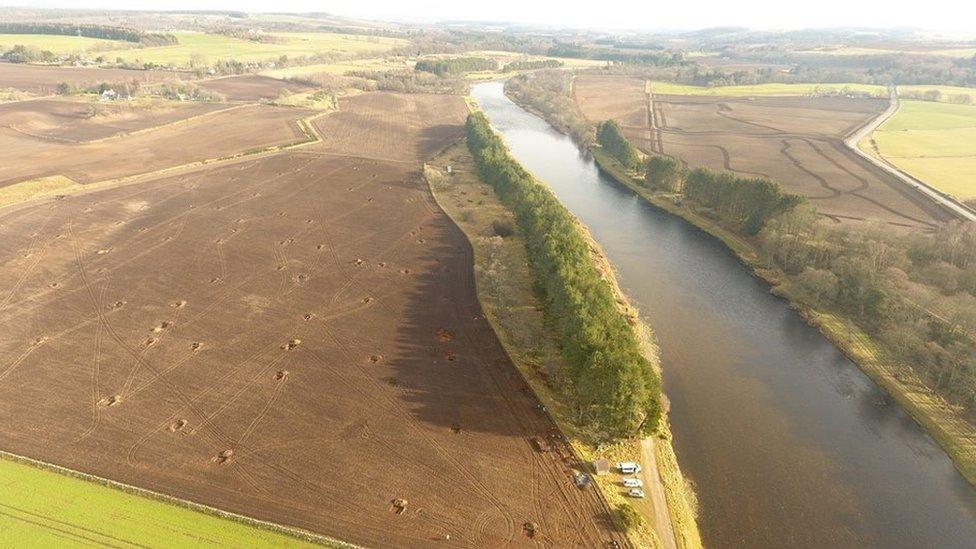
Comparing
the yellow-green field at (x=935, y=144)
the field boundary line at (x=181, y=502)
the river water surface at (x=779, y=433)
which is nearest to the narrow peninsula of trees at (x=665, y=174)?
the river water surface at (x=779, y=433)

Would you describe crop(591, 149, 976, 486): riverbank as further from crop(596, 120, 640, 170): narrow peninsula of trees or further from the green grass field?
the green grass field

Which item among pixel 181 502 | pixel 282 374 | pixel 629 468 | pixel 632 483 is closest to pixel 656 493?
pixel 632 483

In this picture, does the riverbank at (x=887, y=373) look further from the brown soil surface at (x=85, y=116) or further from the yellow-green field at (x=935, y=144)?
the brown soil surface at (x=85, y=116)

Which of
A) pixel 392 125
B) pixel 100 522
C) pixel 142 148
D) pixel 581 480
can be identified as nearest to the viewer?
pixel 100 522

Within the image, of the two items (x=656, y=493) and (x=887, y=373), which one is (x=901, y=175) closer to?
(x=887, y=373)

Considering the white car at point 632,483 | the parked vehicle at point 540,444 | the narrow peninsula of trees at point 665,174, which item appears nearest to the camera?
the white car at point 632,483

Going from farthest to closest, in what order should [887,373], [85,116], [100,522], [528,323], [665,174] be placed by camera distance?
[85,116] → [665,174] → [528,323] → [887,373] → [100,522]
